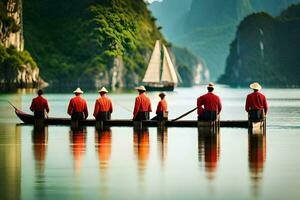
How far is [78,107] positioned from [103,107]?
152 centimetres

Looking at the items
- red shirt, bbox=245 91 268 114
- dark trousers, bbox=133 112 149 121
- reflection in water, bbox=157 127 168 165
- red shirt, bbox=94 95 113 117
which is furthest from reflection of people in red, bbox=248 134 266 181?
red shirt, bbox=94 95 113 117

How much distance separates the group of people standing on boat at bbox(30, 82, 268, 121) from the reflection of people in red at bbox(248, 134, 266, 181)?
1523mm

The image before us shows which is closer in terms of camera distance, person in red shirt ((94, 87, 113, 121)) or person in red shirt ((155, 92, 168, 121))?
person in red shirt ((94, 87, 113, 121))

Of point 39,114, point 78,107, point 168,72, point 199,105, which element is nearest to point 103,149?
point 199,105

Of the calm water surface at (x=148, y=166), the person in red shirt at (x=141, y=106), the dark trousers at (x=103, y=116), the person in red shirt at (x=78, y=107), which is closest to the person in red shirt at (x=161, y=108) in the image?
the person in red shirt at (x=141, y=106)

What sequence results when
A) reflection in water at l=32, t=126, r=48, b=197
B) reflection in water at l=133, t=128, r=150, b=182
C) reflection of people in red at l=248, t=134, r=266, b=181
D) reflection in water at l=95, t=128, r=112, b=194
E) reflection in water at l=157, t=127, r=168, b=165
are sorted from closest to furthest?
reflection in water at l=32, t=126, r=48, b=197, reflection in water at l=95, t=128, r=112, b=194, reflection of people in red at l=248, t=134, r=266, b=181, reflection in water at l=133, t=128, r=150, b=182, reflection in water at l=157, t=127, r=168, b=165

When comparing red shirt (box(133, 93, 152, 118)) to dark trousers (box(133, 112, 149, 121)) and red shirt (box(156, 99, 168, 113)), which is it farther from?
red shirt (box(156, 99, 168, 113))

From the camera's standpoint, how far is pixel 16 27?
189m

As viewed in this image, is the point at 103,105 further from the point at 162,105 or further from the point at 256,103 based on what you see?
the point at 256,103

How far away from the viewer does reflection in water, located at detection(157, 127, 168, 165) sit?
27922 millimetres

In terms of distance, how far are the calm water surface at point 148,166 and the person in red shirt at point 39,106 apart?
3702 millimetres

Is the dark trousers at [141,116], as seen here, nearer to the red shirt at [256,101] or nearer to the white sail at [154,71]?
the red shirt at [256,101]

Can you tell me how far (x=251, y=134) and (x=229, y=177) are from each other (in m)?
16.9

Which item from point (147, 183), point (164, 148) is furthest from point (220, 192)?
point (164, 148)
